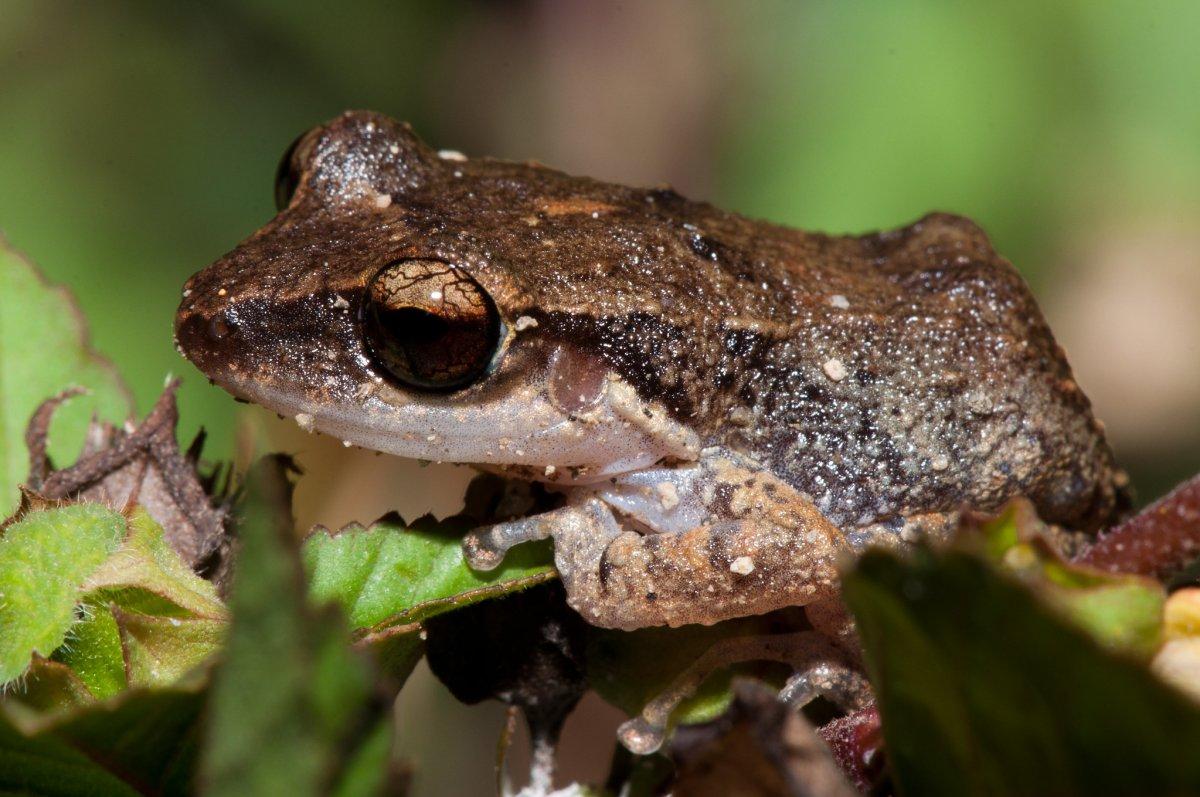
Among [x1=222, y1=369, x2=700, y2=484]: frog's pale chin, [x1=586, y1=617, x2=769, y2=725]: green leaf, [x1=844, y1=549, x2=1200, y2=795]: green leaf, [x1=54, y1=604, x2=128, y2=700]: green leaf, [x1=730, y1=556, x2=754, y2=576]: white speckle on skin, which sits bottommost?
[x1=844, y1=549, x2=1200, y2=795]: green leaf

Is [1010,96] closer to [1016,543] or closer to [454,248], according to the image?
[454,248]

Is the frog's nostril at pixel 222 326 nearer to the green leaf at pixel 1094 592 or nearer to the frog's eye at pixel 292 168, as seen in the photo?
the frog's eye at pixel 292 168

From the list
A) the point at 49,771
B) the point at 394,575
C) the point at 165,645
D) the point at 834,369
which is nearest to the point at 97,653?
the point at 165,645

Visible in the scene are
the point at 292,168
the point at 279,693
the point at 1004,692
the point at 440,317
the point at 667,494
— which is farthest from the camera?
the point at 292,168

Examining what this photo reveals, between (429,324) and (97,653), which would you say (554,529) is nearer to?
(429,324)

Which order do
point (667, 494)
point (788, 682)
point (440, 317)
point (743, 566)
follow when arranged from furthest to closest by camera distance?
point (667, 494), point (743, 566), point (440, 317), point (788, 682)

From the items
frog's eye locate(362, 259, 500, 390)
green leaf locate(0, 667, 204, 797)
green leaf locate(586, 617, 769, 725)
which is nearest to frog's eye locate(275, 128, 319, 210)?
frog's eye locate(362, 259, 500, 390)

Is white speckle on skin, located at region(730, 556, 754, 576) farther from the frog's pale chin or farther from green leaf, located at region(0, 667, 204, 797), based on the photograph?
green leaf, located at region(0, 667, 204, 797)
